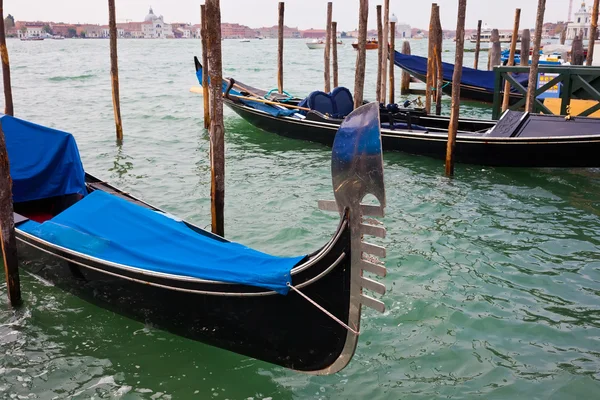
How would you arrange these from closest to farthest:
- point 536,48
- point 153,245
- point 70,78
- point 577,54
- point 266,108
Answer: point 153,245
point 536,48
point 266,108
point 577,54
point 70,78

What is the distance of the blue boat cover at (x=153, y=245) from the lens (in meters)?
3.00

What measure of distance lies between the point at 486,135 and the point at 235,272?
17.2ft

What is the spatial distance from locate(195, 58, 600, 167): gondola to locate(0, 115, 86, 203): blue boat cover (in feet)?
14.6

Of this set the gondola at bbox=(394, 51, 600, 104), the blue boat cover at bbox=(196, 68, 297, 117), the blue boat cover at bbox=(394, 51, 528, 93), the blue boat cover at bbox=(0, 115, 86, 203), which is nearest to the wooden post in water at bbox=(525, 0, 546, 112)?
the blue boat cover at bbox=(196, 68, 297, 117)

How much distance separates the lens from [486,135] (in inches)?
291

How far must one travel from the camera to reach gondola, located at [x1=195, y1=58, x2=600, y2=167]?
267 inches

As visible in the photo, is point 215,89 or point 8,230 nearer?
point 8,230

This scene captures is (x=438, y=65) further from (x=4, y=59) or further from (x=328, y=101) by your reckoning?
(x=4, y=59)

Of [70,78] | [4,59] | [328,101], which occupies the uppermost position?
[4,59]

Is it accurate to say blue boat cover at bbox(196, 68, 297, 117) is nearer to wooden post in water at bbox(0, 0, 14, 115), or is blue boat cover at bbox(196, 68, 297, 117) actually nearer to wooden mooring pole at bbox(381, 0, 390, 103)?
wooden mooring pole at bbox(381, 0, 390, 103)

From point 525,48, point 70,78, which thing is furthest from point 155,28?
point 525,48

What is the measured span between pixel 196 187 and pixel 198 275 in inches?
155

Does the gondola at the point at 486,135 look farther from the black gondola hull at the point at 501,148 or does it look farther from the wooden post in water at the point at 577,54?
the wooden post in water at the point at 577,54

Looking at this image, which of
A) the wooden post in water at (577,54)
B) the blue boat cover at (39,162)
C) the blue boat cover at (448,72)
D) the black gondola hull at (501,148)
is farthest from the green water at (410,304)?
the wooden post in water at (577,54)
